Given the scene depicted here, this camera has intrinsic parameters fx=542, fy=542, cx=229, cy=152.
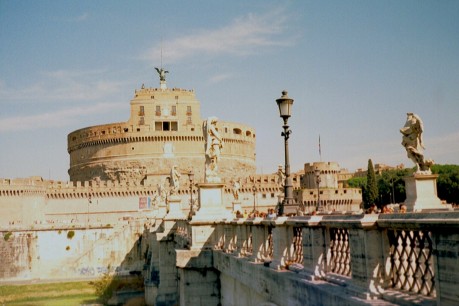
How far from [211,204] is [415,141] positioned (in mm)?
4855

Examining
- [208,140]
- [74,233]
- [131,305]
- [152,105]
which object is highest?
[152,105]

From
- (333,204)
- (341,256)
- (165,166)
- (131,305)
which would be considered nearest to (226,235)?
(341,256)

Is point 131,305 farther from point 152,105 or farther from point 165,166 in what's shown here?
point 152,105

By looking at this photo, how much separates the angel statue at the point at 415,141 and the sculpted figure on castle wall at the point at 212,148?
14.2 feet

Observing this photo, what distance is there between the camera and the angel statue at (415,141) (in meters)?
11.7

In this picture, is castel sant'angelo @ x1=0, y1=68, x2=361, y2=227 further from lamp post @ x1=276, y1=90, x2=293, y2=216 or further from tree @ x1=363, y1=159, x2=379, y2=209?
lamp post @ x1=276, y1=90, x2=293, y2=216

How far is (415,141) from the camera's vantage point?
1182 cm

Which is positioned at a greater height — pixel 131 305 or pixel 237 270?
pixel 237 270

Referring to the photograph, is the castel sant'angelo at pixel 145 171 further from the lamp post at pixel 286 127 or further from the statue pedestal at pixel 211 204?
the lamp post at pixel 286 127

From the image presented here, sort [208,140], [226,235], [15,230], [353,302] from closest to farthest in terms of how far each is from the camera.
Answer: [353,302] < [226,235] < [208,140] < [15,230]

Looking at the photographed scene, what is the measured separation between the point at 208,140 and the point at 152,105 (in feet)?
236

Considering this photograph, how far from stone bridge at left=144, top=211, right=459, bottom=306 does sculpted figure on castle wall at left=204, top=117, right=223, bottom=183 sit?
77.5 inches

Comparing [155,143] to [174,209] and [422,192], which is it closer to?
[174,209]

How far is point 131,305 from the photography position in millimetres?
32188
